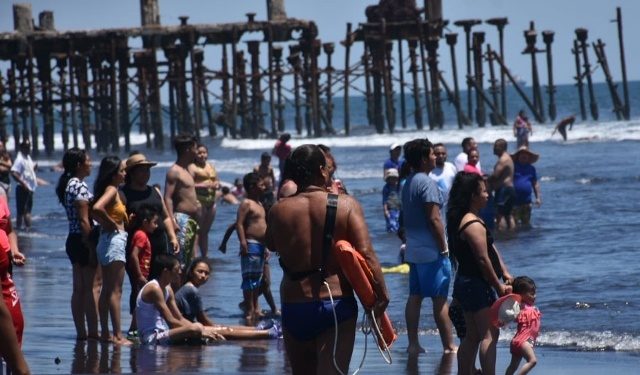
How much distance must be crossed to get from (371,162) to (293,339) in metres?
35.3

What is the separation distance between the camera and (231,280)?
15812 mm

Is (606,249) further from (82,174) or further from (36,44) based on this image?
(36,44)

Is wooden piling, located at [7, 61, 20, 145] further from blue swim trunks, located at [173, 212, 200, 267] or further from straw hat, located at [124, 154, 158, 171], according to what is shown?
straw hat, located at [124, 154, 158, 171]

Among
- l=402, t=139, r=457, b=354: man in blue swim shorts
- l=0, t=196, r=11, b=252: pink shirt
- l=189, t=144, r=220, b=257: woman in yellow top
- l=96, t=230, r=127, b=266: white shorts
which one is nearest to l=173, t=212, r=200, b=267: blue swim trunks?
l=96, t=230, r=127, b=266: white shorts

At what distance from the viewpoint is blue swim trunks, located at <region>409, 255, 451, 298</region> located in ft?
33.1

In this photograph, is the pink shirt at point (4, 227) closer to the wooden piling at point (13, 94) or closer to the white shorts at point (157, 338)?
the white shorts at point (157, 338)

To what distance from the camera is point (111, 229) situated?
418 inches

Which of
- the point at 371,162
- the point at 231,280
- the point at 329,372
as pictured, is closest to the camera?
the point at 329,372

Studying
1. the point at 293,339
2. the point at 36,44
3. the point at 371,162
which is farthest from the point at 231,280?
the point at 36,44

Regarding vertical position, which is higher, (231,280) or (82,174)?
(82,174)

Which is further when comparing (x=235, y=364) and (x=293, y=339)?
(x=235, y=364)

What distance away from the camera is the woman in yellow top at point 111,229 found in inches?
415

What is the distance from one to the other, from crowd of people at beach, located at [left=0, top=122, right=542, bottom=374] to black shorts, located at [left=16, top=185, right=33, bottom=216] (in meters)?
6.98

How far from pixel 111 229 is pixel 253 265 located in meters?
2.25
